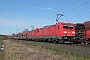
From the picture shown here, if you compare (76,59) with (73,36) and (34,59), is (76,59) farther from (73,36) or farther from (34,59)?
(73,36)

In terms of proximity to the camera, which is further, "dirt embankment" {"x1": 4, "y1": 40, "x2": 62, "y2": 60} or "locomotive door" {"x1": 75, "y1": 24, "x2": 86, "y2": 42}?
"locomotive door" {"x1": 75, "y1": 24, "x2": 86, "y2": 42}

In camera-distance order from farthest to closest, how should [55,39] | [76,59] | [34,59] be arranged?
1. [55,39]
2. [34,59]
3. [76,59]

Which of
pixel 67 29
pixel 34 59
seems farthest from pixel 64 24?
pixel 34 59

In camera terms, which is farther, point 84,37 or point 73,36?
point 73,36

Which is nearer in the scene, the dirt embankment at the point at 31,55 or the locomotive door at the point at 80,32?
the dirt embankment at the point at 31,55

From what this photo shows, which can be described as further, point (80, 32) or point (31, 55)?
point (80, 32)

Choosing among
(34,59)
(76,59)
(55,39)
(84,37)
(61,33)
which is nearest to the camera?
(76,59)

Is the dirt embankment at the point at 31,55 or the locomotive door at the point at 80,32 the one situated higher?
the locomotive door at the point at 80,32

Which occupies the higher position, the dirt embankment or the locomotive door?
the locomotive door

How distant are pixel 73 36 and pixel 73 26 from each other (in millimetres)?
1690

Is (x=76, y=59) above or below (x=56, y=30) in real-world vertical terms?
below

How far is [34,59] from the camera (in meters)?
9.95

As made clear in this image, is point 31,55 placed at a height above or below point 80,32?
below

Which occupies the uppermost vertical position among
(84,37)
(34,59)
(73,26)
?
(73,26)
